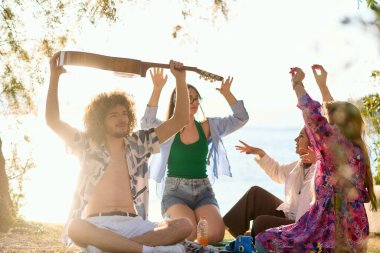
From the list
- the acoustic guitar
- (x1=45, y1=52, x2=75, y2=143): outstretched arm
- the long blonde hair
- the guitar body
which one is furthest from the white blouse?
(x1=45, y1=52, x2=75, y2=143): outstretched arm

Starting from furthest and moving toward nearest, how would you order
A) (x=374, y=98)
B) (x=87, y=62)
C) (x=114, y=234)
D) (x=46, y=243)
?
(x=374, y=98) → (x=46, y=243) → (x=87, y=62) → (x=114, y=234)

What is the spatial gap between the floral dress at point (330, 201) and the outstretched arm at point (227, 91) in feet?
6.50

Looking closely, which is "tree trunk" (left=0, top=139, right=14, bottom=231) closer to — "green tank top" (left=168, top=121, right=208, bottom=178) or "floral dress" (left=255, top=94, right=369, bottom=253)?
"green tank top" (left=168, top=121, right=208, bottom=178)

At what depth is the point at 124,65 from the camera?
19.3 ft

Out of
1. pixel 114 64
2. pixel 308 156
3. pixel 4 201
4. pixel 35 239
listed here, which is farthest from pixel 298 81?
pixel 4 201

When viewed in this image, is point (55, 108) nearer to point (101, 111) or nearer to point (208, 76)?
point (101, 111)

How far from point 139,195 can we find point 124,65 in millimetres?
1097

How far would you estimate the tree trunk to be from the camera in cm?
1064

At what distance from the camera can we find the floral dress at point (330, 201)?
17.6 feet

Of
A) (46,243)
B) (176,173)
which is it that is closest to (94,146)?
(176,173)

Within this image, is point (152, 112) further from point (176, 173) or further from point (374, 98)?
point (374, 98)

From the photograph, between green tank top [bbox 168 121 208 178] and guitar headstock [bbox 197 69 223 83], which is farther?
green tank top [bbox 168 121 208 178]

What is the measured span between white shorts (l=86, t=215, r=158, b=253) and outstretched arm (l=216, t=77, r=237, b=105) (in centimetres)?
235

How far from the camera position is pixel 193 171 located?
7.48 metres
